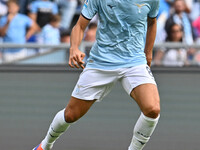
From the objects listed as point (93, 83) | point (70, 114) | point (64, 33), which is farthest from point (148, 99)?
point (64, 33)

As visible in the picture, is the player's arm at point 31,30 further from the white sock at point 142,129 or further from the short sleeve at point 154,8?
the white sock at point 142,129

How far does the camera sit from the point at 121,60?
5504 millimetres

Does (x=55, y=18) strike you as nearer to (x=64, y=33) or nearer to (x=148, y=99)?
(x=64, y=33)

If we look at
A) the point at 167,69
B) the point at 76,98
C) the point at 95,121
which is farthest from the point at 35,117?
the point at 76,98

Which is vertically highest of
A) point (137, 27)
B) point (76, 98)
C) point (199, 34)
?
point (137, 27)

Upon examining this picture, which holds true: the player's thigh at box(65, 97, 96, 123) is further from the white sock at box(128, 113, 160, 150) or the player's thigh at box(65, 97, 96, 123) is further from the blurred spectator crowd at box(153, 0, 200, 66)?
the blurred spectator crowd at box(153, 0, 200, 66)

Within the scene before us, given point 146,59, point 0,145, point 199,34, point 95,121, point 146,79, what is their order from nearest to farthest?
point 146,79 → point 146,59 → point 0,145 → point 95,121 → point 199,34

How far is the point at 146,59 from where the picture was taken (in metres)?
5.87

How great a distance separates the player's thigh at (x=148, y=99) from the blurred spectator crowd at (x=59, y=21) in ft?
14.6

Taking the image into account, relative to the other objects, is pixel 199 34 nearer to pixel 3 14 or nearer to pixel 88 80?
pixel 3 14

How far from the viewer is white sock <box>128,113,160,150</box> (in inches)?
210

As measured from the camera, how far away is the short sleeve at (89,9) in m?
5.34

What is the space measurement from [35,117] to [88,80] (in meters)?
2.78

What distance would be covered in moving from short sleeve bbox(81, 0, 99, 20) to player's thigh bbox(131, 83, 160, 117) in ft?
2.74
